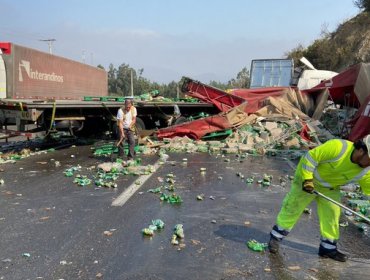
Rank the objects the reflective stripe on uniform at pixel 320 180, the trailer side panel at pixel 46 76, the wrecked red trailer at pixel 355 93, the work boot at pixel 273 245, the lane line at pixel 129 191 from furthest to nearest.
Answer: the trailer side panel at pixel 46 76 → the wrecked red trailer at pixel 355 93 → the lane line at pixel 129 191 → the work boot at pixel 273 245 → the reflective stripe on uniform at pixel 320 180

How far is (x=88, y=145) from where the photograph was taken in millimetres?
14648

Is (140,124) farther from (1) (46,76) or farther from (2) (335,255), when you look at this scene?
→ (2) (335,255)

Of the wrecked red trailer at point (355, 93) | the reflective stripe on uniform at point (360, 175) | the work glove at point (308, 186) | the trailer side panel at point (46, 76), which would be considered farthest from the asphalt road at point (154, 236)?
the trailer side panel at point (46, 76)

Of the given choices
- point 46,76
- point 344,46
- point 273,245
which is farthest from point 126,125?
point 344,46

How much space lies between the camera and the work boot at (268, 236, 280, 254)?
16.8 ft

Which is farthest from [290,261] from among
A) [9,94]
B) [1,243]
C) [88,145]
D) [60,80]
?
[60,80]

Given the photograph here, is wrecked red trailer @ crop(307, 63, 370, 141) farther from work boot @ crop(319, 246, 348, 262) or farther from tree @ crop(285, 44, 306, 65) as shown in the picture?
tree @ crop(285, 44, 306, 65)

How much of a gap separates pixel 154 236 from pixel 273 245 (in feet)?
4.80

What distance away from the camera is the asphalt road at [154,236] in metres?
4.59

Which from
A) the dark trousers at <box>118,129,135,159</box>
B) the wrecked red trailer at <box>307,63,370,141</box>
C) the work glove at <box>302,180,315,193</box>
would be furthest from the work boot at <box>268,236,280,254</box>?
the wrecked red trailer at <box>307,63,370,141</box>

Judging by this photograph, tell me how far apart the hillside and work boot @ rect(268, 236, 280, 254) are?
2497cm

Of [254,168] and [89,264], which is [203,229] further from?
[254,168]

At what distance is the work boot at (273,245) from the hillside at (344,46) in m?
25.0

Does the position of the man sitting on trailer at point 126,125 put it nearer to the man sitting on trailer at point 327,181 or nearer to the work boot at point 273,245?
the work boot at point 273,245
